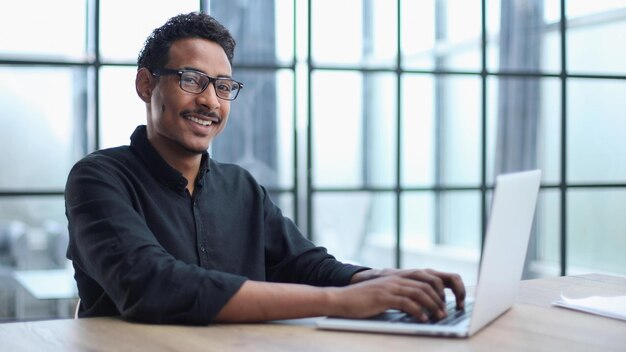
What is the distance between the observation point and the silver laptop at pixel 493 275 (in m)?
1.40

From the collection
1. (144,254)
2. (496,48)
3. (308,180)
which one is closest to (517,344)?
(144,254)

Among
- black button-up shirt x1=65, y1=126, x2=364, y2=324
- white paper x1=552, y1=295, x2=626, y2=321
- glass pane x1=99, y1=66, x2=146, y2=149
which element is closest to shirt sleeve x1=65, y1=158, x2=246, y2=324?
black button-up shirt x1=65, y1=126, x2=364, y2=324

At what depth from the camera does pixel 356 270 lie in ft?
6.40

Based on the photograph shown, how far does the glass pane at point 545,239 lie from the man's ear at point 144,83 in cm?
263

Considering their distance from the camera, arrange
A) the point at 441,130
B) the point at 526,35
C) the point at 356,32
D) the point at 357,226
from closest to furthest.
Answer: the point at 356,32
the point at 357,226
the point at 526,35
the point at 441,130

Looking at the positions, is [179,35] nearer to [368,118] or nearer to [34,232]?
[34,232]

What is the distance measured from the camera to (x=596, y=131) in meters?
4.46

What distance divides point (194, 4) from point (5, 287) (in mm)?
1356

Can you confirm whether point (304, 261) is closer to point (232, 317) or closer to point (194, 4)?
point (232, 317)

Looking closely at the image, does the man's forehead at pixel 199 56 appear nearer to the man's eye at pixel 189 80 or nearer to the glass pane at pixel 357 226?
the man's eye at pixel 189 80

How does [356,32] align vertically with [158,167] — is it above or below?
above

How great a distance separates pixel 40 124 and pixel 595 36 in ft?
9.22

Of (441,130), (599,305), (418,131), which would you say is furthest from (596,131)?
(599,305)

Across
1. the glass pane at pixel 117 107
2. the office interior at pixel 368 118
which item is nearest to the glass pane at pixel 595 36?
the office interior at pixel 368 118
